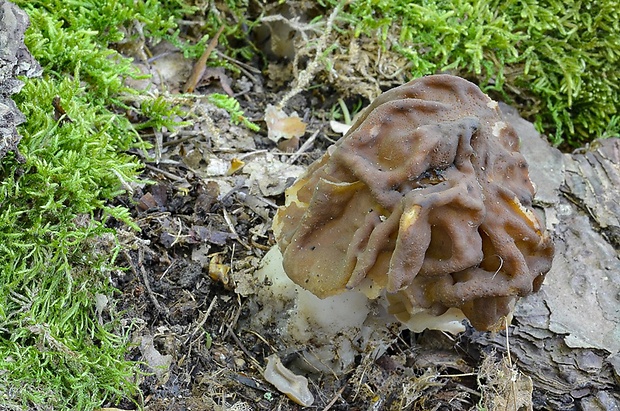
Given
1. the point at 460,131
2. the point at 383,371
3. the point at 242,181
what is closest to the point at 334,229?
the point at 460,131

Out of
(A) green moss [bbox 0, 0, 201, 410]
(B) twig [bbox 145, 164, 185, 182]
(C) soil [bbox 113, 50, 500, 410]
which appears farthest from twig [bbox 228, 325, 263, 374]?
(B) twig [bbox 145, 164, 185, 182]

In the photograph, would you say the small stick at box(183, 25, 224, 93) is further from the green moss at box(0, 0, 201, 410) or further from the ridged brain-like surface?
the ridged brain-like surface

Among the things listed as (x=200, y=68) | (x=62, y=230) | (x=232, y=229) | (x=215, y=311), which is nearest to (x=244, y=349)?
(x=215, y=311)

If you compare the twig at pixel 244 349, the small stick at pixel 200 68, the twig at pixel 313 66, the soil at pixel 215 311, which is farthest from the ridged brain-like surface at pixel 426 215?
the small stick at pixel 200 68

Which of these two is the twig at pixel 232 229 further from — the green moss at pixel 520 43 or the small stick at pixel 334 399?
the green moss at pixel 520 43

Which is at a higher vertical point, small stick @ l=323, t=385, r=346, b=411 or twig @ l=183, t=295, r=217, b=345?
twig @ l=183, t=295, r=217, b=345
